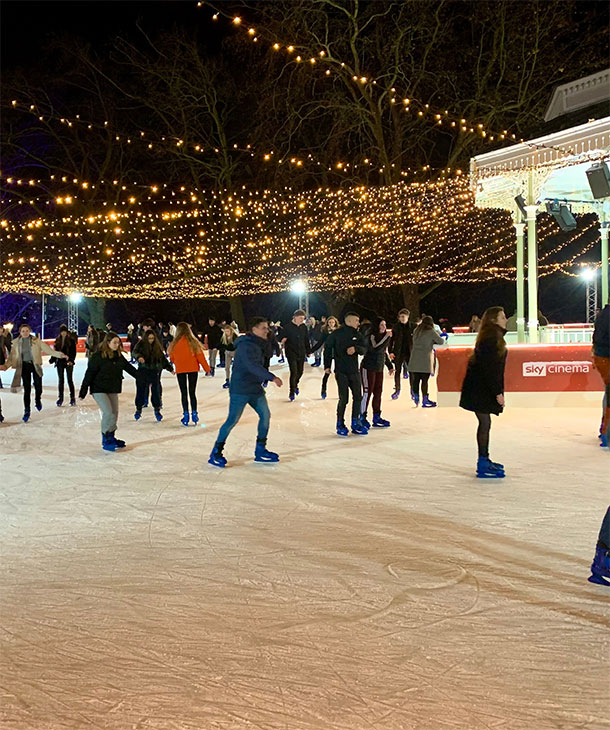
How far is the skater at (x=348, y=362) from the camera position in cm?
1001

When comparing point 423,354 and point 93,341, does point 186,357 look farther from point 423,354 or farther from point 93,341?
point 93,341

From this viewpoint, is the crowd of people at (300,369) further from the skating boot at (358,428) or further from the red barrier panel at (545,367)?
the red barrier panel at (545,367)

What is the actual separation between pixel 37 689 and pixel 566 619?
2201mm

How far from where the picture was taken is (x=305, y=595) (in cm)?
416

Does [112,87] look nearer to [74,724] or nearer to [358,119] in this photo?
[358,119]

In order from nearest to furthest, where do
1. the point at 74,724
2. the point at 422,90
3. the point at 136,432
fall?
the point at 74,724 < the point at 136,432 < the point at 422,90

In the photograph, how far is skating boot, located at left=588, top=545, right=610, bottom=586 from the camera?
13.8 ft

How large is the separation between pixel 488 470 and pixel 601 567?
306 centimetres

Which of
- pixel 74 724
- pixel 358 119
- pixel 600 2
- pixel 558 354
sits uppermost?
pixel 600 2

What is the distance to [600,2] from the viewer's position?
2416 centimetres

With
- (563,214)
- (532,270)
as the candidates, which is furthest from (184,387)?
(563,214)

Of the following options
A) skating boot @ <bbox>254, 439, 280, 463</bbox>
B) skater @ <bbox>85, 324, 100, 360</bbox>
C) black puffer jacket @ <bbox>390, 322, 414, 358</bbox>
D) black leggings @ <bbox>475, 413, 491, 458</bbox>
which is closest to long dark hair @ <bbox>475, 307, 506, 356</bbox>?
black leggings @ <bbox>475, 413, 491, 458</bbox>

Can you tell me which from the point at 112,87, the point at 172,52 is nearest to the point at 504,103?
the point at 172,52

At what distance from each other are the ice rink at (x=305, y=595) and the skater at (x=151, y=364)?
3542mm
